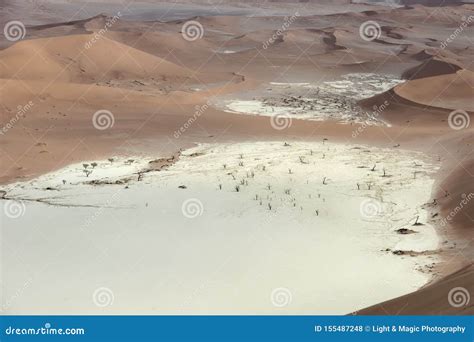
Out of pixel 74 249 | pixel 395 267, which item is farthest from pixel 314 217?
pixel 74 249

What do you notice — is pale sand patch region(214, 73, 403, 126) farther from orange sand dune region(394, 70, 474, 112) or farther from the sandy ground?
orange sand dune region(394, 70, 474, 112)

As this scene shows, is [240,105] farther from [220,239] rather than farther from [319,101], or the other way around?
[220,239]

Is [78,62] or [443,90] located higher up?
[78,62]

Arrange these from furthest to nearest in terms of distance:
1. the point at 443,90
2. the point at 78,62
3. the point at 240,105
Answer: the point at 78,62 → the point at 443,90 → the point at 240,105

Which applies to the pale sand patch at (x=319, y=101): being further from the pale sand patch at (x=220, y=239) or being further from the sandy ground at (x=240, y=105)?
the pale sand patch at (x=220, y=239)

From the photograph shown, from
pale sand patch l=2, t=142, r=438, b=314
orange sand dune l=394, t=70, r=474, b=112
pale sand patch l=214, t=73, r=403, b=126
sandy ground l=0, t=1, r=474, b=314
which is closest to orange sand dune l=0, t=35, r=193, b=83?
sandy ground l=0, t=1, r=474, b=314

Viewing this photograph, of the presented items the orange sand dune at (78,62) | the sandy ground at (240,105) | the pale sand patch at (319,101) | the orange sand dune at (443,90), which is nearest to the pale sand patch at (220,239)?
the sandy ground at (240,105)

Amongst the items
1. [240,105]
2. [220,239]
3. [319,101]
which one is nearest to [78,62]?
[240,105]

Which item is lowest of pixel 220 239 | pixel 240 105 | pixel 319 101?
pixel 220 239
